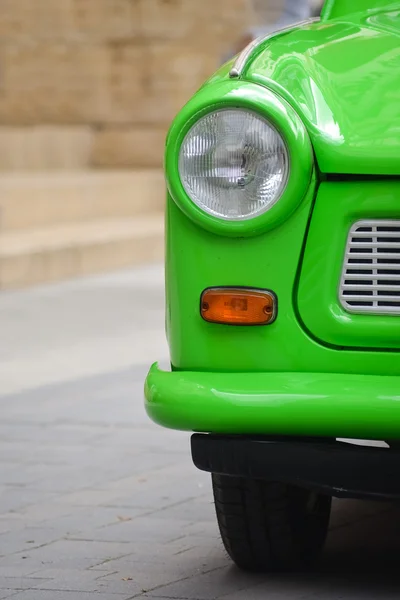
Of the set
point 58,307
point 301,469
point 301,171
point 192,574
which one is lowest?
point 58,307

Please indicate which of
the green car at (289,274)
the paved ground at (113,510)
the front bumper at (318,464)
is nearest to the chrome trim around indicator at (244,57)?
the green car at (289,274)

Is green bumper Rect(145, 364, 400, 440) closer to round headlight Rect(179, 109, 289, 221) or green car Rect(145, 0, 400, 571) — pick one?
green car Rect(145, 0, 400, 571)

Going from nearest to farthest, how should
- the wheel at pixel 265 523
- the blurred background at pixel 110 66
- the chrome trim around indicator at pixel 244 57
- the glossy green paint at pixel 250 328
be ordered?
1. the glossy green paint at pixel 250 328
2. the chrome trim around indicator at pixel 244 57
3. the wheel at pixel 265 523
4. the blurred background at pixel 110 66

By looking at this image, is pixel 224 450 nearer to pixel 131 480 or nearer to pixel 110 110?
pixel 131 480

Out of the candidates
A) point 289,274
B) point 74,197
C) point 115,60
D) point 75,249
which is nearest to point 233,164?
point 289,274

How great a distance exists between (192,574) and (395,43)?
4.46ft

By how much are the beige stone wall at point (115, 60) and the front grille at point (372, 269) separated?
476 inches

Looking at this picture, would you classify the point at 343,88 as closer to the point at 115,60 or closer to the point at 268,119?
the point at 268,119

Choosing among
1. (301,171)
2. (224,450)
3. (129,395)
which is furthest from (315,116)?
(129,395)

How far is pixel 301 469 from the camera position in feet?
9.92

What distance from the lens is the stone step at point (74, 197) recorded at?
38.9 ft

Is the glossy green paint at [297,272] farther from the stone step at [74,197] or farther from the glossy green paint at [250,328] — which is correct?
the stone step at [74,197]

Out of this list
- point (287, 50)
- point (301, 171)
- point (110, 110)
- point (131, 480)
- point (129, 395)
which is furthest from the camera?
point (110, 110)

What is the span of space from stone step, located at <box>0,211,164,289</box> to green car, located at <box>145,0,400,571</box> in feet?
23.8
